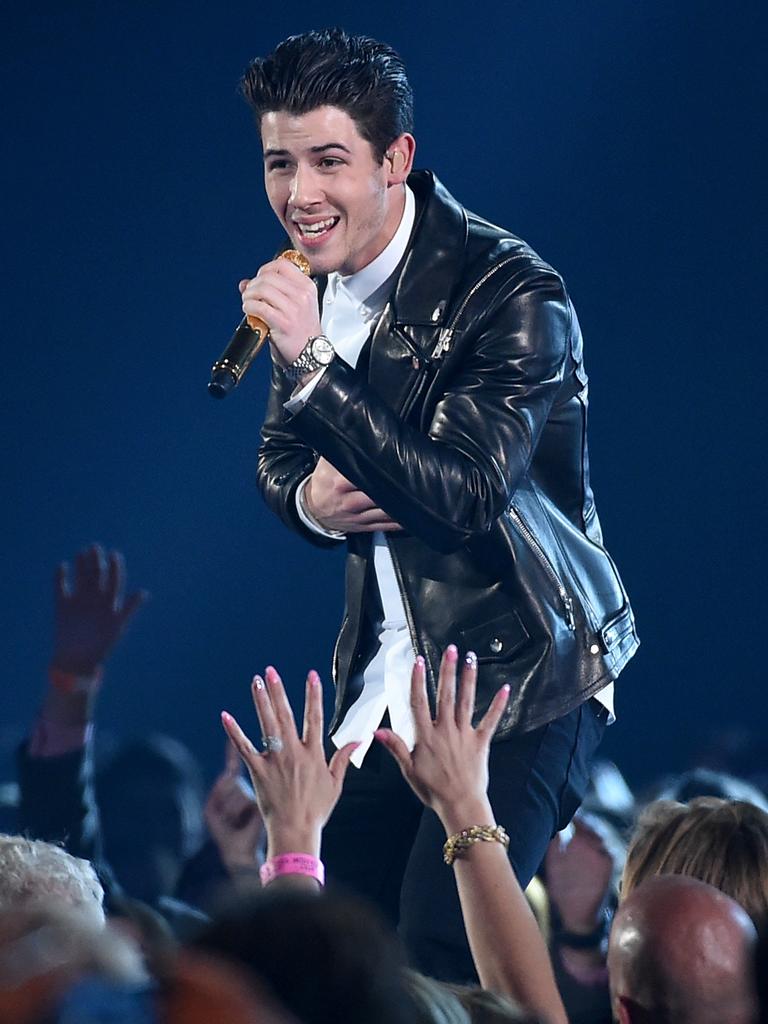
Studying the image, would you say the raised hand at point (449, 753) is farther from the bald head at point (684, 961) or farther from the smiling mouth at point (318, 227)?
the smiling mouth at point (318, 227)

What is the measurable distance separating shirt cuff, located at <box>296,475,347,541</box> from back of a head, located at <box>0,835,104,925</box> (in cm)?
67

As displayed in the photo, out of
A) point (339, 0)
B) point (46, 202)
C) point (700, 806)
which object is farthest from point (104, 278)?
point (700, 806)

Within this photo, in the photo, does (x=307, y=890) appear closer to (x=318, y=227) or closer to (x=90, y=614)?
(x=318, y=227)

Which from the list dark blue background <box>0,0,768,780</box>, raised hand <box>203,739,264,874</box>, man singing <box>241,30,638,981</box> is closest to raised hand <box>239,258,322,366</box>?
man singing <box>241,30,638,981</box>

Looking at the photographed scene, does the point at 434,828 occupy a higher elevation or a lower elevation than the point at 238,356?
lower

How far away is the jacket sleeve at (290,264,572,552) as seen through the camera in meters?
2.06

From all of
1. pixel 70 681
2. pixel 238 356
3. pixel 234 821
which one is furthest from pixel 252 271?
pixel 238 356

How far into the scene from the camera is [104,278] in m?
5.14

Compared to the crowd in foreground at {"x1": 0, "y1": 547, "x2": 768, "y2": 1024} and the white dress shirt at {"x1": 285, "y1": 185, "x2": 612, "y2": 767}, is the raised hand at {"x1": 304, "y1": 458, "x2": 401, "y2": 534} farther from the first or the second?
the crowd in foreground at {"x1": 0, "y1": 547, "x2": 768, "y2": 1024}

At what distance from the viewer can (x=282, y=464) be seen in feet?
7.98

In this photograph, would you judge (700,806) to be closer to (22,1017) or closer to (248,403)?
(22,1017)

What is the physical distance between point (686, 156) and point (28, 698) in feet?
8.54

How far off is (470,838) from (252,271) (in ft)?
12.1

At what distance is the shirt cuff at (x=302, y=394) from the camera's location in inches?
81.7
